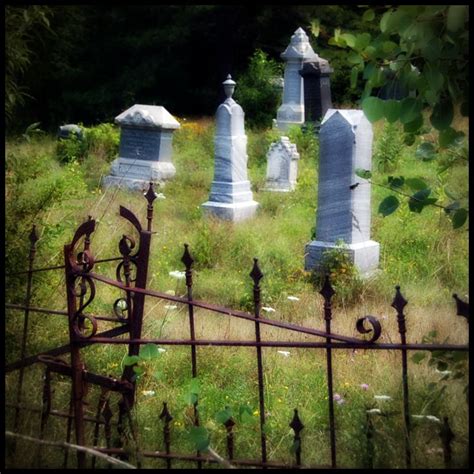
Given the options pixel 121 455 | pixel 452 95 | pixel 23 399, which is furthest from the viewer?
pixel 23 399

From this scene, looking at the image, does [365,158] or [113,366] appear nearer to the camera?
[113,366]

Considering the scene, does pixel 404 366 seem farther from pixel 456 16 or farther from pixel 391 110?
pixel 456 16

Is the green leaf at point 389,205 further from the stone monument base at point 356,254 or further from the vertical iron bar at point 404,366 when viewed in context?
the stone monument base at point 356,254

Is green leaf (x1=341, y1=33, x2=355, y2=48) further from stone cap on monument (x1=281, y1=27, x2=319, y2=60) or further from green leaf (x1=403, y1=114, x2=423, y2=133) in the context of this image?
stone cap on monument (x1=281, y1=27, x2=319, y2=60)

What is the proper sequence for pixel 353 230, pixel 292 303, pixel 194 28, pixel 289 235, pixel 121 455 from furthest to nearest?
1. pixel 194 28
2. pixel 289 235
3. pixel 353 230
4. pixel 292 303
5. pixel 121 455

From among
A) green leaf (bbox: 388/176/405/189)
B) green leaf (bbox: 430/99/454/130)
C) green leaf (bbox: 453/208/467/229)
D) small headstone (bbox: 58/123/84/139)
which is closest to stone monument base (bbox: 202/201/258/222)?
small headstone (bbox: 58/123/84/139)

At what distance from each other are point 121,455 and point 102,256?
434 centimetres

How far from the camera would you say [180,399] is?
13.5 feet

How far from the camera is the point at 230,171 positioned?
32.8ft

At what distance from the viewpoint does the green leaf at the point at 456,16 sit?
2.34 meters

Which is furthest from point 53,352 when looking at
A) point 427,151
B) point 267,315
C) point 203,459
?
point 267,315

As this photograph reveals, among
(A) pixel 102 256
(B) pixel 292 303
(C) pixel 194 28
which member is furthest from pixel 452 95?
(C) pixel 194 28

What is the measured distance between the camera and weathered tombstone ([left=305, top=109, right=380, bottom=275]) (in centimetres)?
719

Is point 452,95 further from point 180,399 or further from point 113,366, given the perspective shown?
point 113,366
